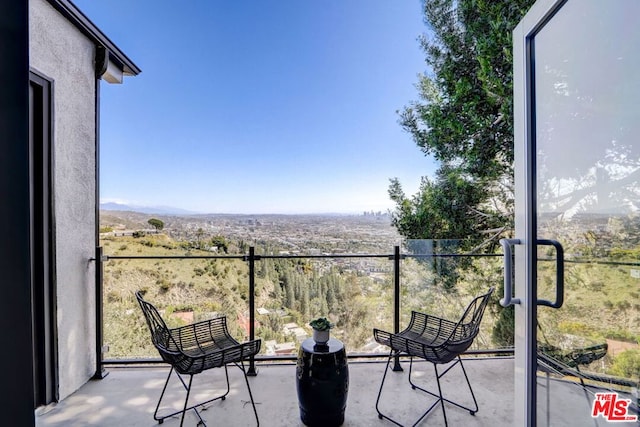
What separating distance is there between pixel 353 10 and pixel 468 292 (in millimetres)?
3631

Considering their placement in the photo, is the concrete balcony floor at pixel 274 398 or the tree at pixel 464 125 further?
the tree at pixel 464 125

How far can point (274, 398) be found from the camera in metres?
2.29

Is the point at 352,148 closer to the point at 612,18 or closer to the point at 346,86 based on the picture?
the point at 346,86

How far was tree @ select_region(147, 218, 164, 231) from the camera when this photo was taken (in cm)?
328

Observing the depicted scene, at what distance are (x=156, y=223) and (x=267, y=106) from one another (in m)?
2.29

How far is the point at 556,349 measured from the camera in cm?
123

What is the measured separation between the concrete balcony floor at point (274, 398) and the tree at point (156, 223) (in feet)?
4.28

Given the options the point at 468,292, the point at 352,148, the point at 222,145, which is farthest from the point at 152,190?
the point at 468,292

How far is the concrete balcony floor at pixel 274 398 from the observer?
6.68 feet

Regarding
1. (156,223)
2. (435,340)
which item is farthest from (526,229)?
(156,223)

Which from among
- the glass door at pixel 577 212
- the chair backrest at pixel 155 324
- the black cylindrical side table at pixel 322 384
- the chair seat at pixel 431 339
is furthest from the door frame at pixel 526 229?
the chair backrest at pixel 155 324

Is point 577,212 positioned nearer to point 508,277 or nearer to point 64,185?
point 508,277

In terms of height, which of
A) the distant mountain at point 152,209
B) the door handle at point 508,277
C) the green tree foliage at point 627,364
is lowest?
the green tree foliage at point 627,364

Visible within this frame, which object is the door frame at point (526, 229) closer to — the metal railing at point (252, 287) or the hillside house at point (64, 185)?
the metal railing at point (252, 287)
